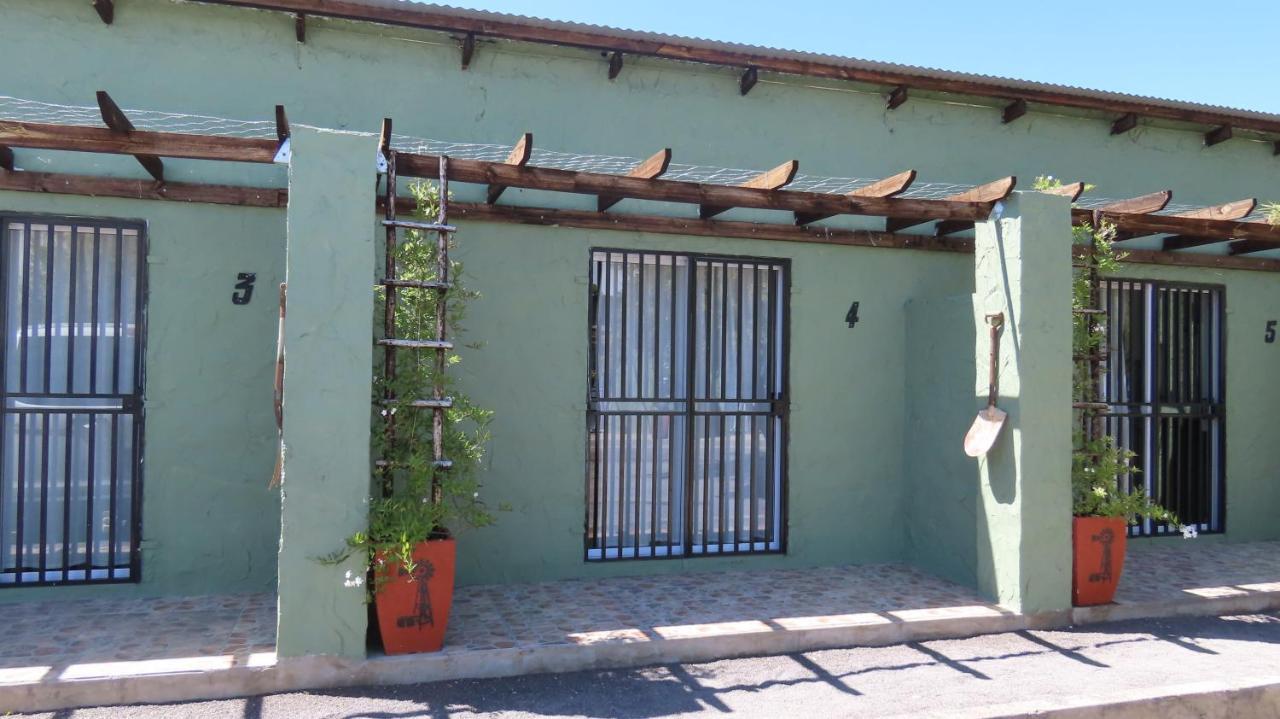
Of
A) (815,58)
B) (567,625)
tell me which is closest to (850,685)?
(567,625)

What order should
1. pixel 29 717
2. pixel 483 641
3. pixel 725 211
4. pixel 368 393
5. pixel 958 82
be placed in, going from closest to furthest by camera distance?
pixel 29 717
pixel 368 393
pixel 483 641
pixel 725 211
pixel 958 82

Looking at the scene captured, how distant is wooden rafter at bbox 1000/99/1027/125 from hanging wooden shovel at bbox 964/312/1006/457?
103 inches

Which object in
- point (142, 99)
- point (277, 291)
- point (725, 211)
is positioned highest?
point (142, 99)

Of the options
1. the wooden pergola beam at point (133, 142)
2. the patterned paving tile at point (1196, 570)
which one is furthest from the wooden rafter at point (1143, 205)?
the wooden pergola beam at point (133, 142)

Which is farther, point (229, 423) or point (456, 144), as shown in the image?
point (456, 144)

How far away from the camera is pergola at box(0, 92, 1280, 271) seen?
15.2 feet

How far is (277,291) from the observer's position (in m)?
5.92

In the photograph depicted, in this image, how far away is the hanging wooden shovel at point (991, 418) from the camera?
Answer: 228 inches

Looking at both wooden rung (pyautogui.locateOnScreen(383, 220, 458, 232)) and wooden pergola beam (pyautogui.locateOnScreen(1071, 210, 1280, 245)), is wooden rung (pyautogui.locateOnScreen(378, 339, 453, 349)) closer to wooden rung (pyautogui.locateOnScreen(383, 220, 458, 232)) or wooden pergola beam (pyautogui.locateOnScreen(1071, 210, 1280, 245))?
wooden rung (pyautogui.locateOnScreen(383, 220, 458, 232))

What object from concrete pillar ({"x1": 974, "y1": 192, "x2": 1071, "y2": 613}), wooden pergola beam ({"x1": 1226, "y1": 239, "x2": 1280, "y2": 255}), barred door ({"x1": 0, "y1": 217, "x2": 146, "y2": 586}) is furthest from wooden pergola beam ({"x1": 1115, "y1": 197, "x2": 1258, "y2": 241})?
barred door ({"x1": 0, "y1": 217, "x2": 146, "y2": 586})

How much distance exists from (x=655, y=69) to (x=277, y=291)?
317 cm

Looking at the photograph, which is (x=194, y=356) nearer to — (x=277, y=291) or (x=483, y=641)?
(x=277, y=291)

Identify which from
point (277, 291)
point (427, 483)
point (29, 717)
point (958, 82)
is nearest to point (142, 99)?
point (277, 291)

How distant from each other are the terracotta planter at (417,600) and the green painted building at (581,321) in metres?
0.16
